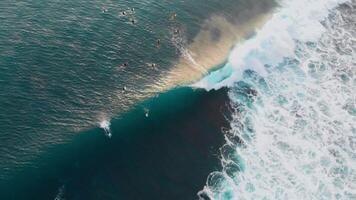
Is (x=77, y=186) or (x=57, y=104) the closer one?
(x=77, y=186)

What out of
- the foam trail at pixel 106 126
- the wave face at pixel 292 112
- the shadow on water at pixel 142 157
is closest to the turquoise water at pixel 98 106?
the shadow on water at pixel 142 157

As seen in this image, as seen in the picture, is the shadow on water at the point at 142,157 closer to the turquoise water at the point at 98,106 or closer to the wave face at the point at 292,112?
the turquoise water at the point at 98,106

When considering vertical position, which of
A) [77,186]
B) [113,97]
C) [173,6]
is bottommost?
[77,186]

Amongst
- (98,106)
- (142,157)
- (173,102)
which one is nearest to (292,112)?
(173,102)

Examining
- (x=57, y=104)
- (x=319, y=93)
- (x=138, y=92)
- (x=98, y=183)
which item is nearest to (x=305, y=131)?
(x=319, y=93)

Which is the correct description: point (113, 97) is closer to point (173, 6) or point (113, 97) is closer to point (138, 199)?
point (138, 199)

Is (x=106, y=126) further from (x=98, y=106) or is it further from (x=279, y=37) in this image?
(x=279, y=37)

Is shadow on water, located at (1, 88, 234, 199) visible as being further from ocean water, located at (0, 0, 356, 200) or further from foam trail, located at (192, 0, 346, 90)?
foam trail, located at (192, 0, 346, 90)
